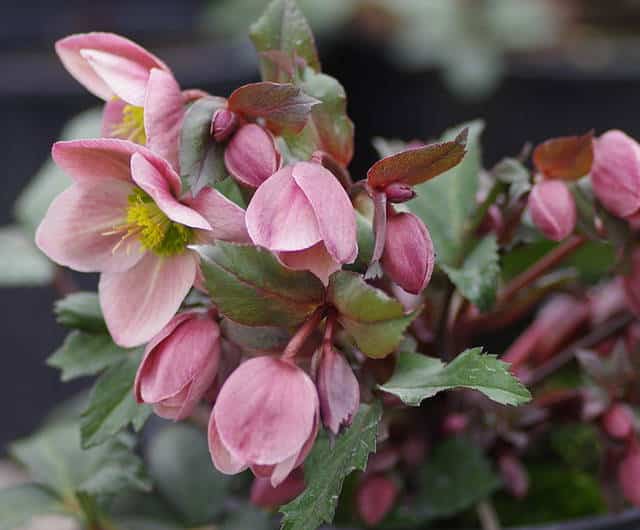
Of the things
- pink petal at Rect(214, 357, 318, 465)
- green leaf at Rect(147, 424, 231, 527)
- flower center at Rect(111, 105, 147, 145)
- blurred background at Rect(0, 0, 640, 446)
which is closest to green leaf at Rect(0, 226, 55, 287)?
green leaf at Rect(147, 424, 231, 527)

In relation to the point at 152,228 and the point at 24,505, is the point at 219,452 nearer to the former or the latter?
the point at 152,228

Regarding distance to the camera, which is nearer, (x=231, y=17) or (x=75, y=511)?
(x=75, y=511)

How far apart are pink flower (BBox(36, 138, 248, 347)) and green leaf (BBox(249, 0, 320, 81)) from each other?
93 millimetres

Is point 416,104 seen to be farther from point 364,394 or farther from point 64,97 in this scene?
point 364,394

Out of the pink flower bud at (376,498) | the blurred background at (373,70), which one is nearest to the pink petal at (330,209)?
the pink flower bud at (376,498)

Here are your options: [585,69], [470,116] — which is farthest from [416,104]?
[585,69]

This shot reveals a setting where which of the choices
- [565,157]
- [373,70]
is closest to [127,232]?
[565,157]

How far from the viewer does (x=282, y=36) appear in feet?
1.55

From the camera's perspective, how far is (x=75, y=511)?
1.96 feet

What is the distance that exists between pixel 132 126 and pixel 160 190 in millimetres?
93

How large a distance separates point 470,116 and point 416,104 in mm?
132

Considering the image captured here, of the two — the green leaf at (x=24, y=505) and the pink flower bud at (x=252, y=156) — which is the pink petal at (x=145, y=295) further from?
the green leaf at (x=24, y=505)

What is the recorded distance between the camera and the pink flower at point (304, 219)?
1.19 ft

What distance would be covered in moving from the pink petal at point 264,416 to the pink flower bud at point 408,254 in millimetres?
63
